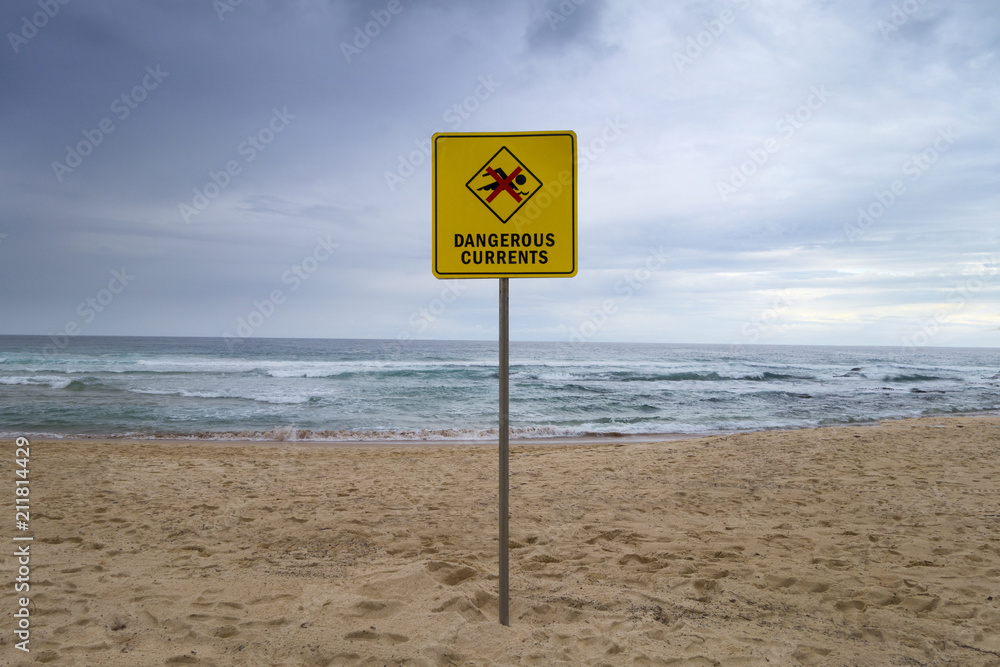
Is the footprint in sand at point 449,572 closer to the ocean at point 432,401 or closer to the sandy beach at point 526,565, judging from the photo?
the sandy beach at point 526,565

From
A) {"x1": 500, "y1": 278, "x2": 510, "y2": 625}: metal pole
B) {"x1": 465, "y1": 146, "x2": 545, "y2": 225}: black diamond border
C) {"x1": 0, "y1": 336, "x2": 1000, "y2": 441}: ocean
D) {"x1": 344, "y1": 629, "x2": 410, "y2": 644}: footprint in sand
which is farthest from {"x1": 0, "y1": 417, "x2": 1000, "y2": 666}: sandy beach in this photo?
{"x1": 0, "y1": 336, "x2": 1000, "y2": 441}: ocean

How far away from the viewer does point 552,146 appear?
2777 mm

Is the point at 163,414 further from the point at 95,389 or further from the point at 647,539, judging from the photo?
the point at 647,539

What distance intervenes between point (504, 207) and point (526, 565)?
2937 mm

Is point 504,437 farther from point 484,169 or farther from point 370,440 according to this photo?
point 370,440

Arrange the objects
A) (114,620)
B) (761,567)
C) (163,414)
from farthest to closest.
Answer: (163,414) < (761,567) < (114,620)

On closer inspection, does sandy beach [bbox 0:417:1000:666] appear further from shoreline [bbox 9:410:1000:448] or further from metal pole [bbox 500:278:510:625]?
shoreline [bbox 9:410:1000:448]

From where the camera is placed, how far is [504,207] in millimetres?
2793

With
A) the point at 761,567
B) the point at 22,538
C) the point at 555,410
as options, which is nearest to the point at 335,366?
the point at 555,410

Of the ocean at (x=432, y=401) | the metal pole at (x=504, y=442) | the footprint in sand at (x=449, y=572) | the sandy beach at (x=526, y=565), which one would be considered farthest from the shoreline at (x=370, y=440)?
the metal pole at (x=504, y=442)

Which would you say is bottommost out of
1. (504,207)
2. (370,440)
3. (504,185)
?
(370,440)

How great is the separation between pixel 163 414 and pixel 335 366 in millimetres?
18835

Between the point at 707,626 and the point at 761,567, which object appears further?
the point at 761,567

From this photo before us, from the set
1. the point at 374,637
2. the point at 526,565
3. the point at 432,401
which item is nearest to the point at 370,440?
the point at 432,401
